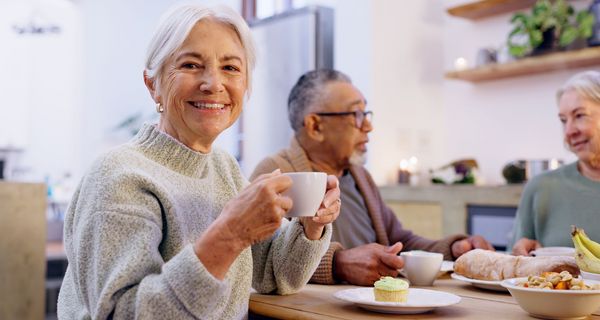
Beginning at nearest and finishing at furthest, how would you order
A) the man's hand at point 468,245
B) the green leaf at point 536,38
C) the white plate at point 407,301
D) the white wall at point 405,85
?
the white plate at point 407,301 → the man's hand at point 468,245 → the green leaf at point 536,38 → the white wall at point 405,85

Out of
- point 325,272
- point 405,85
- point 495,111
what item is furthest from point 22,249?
point 495,111

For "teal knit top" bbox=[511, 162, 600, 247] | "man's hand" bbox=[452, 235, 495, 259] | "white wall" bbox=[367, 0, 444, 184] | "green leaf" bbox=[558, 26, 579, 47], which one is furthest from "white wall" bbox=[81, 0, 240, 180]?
"man's hand" bbox=[452, 235, 495, 259]

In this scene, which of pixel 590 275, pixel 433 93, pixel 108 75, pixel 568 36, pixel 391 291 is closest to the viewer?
pixel 391 291

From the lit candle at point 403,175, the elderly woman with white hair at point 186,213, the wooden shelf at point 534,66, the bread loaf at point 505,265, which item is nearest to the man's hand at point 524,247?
the bread loaf at point 505,265

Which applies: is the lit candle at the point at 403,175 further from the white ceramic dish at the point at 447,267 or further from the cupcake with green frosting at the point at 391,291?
the cupcake with green frosting at the point at 391,291

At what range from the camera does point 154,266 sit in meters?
0.99

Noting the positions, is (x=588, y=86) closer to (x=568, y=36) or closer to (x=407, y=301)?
(x=407, y=301)

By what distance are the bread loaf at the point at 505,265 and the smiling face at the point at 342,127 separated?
29.6 inches

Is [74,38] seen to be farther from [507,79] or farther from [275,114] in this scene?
[507,79]

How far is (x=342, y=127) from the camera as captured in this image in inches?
82.0

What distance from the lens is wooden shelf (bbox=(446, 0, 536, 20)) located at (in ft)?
12.5

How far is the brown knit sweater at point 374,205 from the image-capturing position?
184 centimetres

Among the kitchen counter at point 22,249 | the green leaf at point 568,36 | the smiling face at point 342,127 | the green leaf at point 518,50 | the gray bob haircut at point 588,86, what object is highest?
the green leaf at point 568,36

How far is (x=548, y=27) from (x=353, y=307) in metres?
2.85
